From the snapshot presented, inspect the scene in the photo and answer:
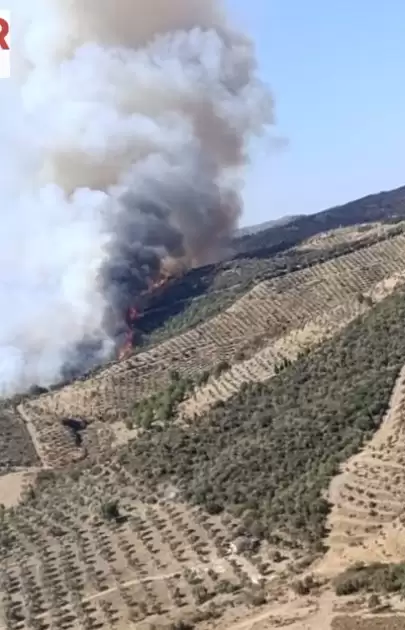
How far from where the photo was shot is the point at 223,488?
3444 centimetres

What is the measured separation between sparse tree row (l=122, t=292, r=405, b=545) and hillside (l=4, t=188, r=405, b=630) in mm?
84

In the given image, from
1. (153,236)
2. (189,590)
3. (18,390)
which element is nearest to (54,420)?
(18,390)

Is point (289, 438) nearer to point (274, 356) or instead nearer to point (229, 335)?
point (274, 356)

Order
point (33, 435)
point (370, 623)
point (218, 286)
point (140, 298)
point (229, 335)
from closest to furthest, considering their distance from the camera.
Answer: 1. point (370, 623)
2. point (33, 435)
3. point (229, 335)
4. point (218, 286)
5. point (140, 298)

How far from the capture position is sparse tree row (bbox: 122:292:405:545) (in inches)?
1249

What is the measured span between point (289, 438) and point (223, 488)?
3379 millimetres

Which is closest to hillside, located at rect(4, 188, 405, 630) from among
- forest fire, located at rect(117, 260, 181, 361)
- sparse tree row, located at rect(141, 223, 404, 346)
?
sparse tree row, located at rect(141, 223, 404, 346)

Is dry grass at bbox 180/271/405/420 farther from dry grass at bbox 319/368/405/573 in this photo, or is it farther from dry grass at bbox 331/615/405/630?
dry grass at bbox 331/615/405/630

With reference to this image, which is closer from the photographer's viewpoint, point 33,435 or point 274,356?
point 274,356

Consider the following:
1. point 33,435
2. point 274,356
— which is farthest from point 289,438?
point 33,435

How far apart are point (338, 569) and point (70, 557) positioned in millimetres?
9548

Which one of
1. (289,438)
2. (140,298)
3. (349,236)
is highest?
(140,298)

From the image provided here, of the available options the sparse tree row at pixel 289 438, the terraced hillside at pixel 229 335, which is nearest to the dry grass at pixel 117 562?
the sparse tree row at pixel 289 438

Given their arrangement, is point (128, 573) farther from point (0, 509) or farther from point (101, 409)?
point (101, 409)
